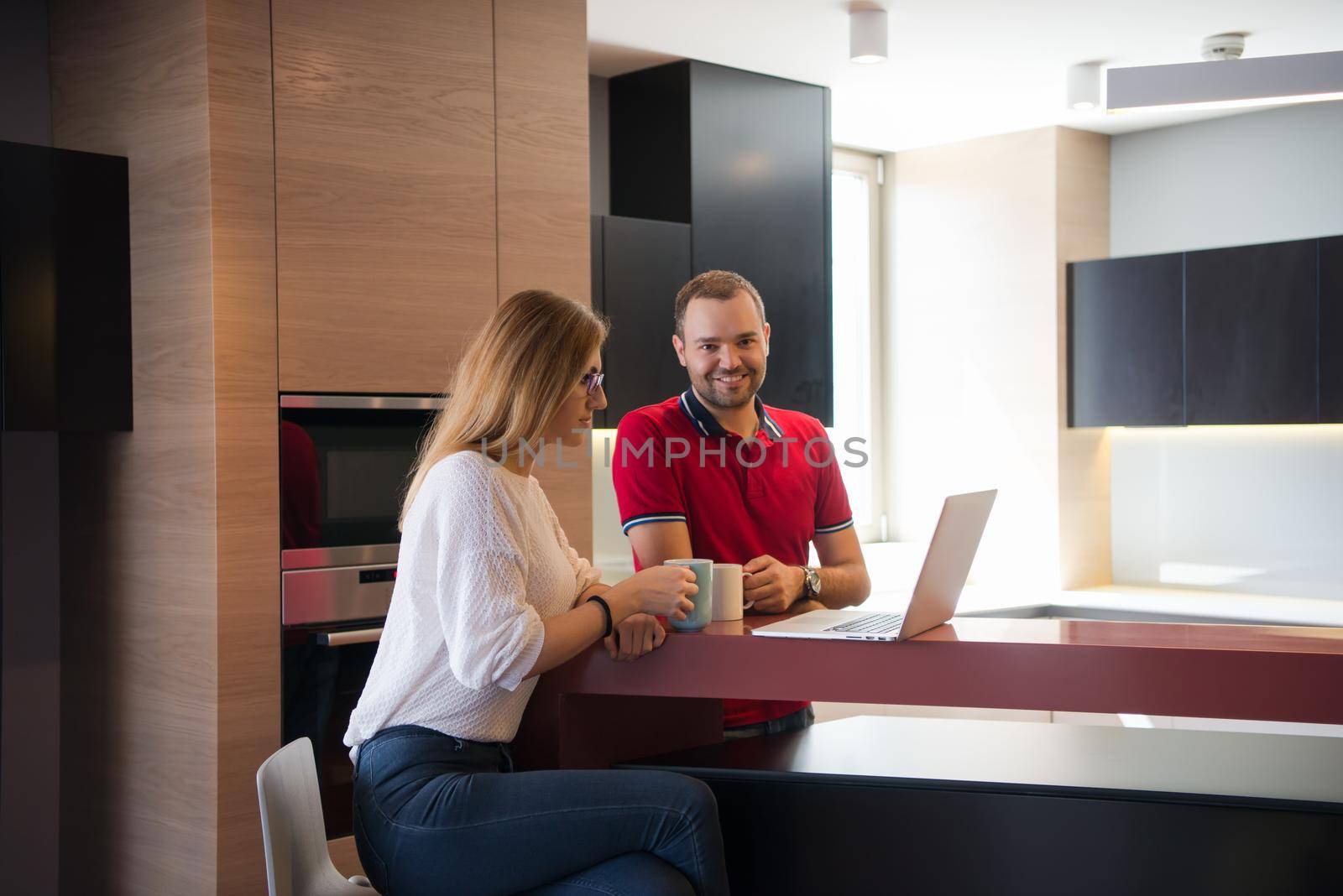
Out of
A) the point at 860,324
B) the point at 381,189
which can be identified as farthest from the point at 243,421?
the point at 860,324

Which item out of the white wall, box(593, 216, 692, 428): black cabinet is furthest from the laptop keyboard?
the white wall

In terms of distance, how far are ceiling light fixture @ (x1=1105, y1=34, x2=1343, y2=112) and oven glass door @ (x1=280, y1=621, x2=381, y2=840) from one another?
6.70 ft

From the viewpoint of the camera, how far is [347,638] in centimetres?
297

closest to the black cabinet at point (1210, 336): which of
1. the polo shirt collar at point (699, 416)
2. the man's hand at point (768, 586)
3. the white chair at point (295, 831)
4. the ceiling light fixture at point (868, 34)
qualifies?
the ceiling light fixture at point (868, 34)

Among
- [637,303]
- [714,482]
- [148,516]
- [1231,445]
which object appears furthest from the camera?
[1231,445]

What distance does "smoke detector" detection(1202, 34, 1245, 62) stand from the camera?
13.3ft

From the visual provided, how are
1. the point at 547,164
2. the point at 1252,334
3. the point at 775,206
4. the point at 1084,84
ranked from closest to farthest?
the point at 547,164 < the point at 1084,84 < the point at 775,206 < the point at 1252,334

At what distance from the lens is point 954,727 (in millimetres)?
2074

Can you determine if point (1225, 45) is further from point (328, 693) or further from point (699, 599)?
point (328, 693)

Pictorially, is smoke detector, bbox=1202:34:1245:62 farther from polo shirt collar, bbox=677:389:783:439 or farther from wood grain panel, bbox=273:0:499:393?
polo shirt collar, bbox=677:389:783:439

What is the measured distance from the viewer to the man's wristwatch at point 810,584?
2.18 m

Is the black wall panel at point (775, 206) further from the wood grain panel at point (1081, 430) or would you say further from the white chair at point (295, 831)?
the white chair at point (295, 831)

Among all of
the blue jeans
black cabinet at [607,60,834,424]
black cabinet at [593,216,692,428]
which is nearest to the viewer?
the blue jeans

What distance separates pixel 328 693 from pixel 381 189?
1.19 meters
